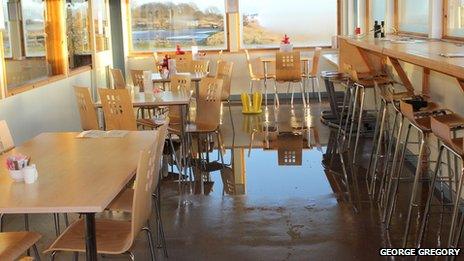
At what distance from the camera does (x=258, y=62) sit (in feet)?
37.0

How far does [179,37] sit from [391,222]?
7992 millimetres

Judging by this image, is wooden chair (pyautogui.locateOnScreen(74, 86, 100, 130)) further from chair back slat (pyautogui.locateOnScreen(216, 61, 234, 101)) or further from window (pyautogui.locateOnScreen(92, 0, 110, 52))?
window (pyautogui.locateOnScreen(92, 0, 110, 52))

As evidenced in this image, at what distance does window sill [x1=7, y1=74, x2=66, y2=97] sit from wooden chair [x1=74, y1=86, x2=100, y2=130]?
2.12ft

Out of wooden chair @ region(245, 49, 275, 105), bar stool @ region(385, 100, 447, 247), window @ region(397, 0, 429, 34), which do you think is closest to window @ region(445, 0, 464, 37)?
window @ region(397, 0, 429, 34)

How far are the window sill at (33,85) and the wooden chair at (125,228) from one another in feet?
10.1

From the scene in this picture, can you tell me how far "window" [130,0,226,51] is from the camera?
1156 cm

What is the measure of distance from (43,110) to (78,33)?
213 centimetres

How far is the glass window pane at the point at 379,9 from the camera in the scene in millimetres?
8156

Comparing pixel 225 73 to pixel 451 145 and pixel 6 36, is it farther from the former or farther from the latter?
pixel 451 145

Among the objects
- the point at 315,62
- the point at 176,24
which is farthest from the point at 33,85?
the point at 176,24

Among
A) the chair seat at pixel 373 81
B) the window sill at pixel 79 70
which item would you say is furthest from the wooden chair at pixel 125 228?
the window sill at pixel 79 70

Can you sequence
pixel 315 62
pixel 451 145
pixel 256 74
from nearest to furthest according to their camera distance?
pixel 451 145, pixel 315 62, pixel 256 74

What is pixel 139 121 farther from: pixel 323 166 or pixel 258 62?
pixel 258 62

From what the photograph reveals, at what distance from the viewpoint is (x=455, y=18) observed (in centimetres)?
537
